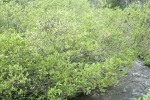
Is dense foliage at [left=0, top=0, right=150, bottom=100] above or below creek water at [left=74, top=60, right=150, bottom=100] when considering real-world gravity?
above

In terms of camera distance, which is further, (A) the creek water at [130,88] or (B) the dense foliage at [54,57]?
(A) the creek water at [130,88]

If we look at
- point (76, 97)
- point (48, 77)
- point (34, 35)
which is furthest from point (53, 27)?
point (76, 97)

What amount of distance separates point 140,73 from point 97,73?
11.3 m

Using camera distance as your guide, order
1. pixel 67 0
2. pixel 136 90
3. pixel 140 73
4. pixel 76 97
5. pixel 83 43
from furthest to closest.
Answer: pixel 67 0 → pixel 140 73 → pixel 136 90 → pixel 76 97 → pixel 83 43

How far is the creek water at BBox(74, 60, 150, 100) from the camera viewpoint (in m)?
20.9

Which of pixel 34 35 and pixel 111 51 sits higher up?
pixel 34 35

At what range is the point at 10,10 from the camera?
23141 mm

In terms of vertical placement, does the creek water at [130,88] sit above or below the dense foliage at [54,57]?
below

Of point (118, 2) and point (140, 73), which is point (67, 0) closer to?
point (140, 73)

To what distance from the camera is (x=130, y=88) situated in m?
22.7

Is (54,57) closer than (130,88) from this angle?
Yes

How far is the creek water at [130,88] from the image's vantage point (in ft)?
68.7

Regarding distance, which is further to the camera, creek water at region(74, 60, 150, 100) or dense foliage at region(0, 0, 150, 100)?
creek water at region(74, 60, 150, 100)

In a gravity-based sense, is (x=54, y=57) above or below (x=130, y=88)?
above
